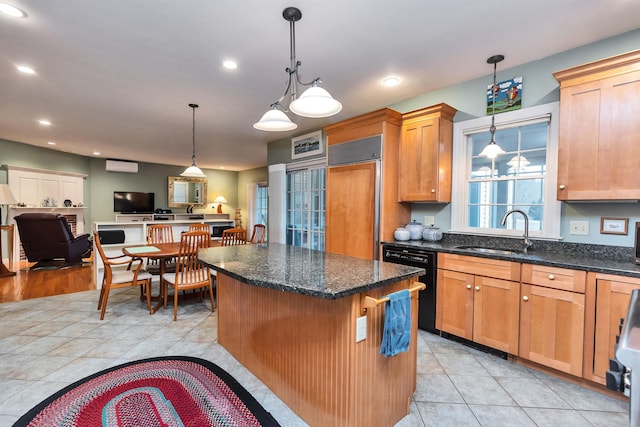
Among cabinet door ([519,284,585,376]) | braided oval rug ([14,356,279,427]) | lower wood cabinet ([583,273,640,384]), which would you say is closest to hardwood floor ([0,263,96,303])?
braided oval rug ([14,356,279,427])

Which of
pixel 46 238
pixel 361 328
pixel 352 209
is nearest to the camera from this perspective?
pixel 361 328

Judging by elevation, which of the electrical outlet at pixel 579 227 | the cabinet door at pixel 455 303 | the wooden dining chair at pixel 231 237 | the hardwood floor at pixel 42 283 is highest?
the electrical outlet at pixel 579 227

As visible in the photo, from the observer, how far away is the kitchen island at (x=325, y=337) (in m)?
1.41

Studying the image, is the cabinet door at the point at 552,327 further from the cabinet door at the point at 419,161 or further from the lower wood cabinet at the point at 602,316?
the cabinet door at the point at 419,161

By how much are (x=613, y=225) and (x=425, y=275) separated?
147cm

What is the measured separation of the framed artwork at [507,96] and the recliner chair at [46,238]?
711cm

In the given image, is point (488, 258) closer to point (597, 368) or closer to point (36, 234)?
point (597, 368)

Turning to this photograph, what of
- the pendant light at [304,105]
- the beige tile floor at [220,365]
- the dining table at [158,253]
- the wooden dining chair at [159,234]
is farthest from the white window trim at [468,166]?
the wooden dining chair at [159,234]

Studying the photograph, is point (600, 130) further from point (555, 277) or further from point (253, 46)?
point (253, 46)

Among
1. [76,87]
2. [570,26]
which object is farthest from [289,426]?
[76,87]

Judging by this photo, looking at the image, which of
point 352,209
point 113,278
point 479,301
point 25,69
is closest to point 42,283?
point 113,278

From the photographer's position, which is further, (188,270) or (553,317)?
(188,270)

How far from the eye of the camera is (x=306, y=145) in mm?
4785

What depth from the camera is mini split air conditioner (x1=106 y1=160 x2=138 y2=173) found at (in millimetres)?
7810
